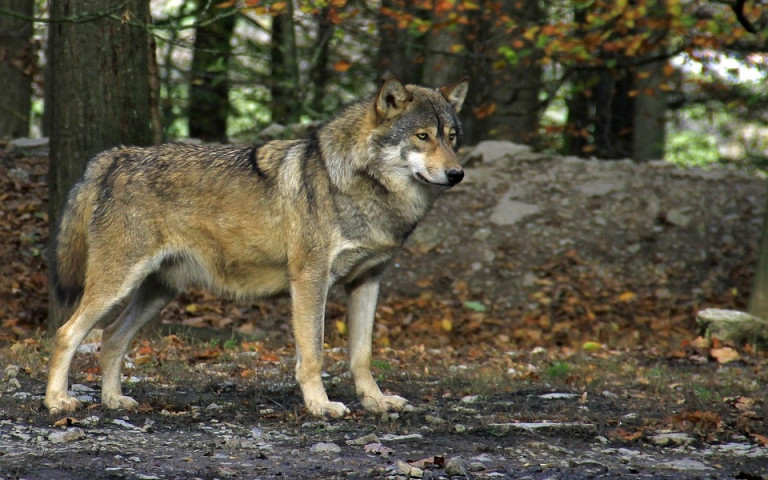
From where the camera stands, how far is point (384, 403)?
20.7ft

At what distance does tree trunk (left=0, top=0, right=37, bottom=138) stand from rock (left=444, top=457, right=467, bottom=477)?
11493 mm

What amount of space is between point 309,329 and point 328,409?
22.0 inches

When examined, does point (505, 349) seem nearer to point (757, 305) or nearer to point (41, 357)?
point (757, 305)

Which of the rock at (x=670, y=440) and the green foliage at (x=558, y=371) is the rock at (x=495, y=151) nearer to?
the green foliage at (x=558, y=371)

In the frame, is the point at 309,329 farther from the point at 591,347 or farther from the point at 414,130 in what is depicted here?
the point at 591,347

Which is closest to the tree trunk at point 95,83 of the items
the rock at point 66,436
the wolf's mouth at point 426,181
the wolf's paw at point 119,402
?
the wolf's paw at point 119,402

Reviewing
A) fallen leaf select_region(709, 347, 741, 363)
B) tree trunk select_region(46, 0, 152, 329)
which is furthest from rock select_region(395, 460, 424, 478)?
fallen leaf select_region(709, 347, 741, 363)

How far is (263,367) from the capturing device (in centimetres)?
784

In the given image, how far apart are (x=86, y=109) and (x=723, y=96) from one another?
540 inches

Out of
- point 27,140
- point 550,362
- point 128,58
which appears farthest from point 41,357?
point 27,140

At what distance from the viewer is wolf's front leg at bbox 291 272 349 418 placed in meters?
6.14

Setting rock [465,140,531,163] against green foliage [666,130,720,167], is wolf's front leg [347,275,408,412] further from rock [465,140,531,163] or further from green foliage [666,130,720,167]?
green foliage [666,130,720,167]

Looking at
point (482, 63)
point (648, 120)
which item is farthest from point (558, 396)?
point (648, 120)

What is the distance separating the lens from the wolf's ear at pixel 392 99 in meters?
6.15
